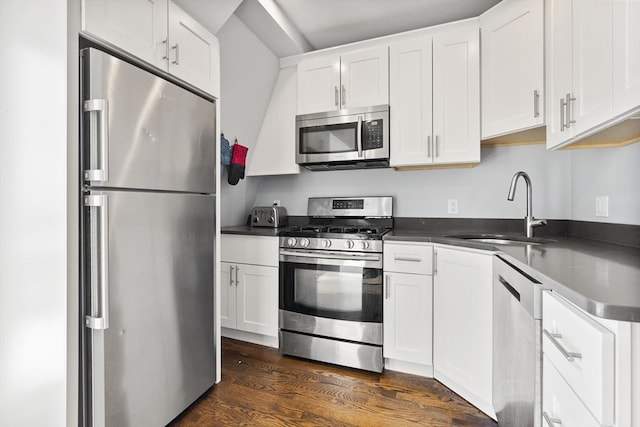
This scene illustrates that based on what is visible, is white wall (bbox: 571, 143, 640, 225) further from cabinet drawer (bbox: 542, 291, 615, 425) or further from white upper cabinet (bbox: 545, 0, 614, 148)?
cabinet drawer (bbox: 542, 291, 615, 425)

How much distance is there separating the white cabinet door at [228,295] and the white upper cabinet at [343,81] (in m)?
1.44

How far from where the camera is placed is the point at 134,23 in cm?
131

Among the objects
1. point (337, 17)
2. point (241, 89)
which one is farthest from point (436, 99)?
point (241, 89)

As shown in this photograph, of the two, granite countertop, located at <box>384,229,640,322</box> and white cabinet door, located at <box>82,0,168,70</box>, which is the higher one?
white cabinet door, located at <box>82,0,168,70</box>

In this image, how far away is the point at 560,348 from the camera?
842mm

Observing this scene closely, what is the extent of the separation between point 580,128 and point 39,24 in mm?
2146

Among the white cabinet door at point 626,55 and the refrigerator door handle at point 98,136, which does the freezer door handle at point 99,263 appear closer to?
the refrigerator door handle at point 98,136

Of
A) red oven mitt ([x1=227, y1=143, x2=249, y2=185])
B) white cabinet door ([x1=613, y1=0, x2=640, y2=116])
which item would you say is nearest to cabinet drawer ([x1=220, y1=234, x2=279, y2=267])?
red oven mitt ([x1=227, y1=143, x2=249, y2=185])

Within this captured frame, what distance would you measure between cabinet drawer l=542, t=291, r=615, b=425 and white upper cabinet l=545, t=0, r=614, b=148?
0.74 metres

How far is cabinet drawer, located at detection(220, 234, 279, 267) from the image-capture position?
2.36 meters

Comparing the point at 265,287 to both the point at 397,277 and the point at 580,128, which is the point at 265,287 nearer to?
the point at 397,277

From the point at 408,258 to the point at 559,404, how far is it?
1162 mm

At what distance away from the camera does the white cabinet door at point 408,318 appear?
1975 mm

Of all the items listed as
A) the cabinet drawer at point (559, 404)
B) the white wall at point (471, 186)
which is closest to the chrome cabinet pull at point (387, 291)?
the white wall at point (471, 186)
